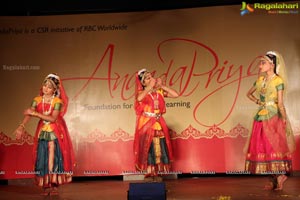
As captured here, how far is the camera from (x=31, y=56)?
6.69 metres

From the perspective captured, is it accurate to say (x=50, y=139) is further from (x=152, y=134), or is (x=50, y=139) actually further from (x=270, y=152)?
(x=270, y=152)

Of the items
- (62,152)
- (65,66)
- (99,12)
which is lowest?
(62,152)

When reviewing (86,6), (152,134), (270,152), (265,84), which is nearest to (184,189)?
(152,134)

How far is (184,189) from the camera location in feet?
17.7

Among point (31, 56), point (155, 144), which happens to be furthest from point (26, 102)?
point (155, 144)

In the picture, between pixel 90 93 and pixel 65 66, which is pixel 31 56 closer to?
pixel 65 66

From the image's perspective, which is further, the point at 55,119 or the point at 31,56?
the point at 31,56

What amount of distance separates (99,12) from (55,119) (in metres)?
2.24

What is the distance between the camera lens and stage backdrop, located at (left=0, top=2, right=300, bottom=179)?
654 centimetres

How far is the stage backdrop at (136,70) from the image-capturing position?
6539mm

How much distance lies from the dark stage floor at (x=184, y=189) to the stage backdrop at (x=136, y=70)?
209 millimetres

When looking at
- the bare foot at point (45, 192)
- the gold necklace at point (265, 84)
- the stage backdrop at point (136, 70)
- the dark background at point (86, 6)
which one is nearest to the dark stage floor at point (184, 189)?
the bare foot at point (45, 192)

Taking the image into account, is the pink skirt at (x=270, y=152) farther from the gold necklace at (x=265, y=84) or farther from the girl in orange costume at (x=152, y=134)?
the girl in orange costume at (x=152, y=134)

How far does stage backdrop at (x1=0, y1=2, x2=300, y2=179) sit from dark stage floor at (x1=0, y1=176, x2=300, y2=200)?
21cm
